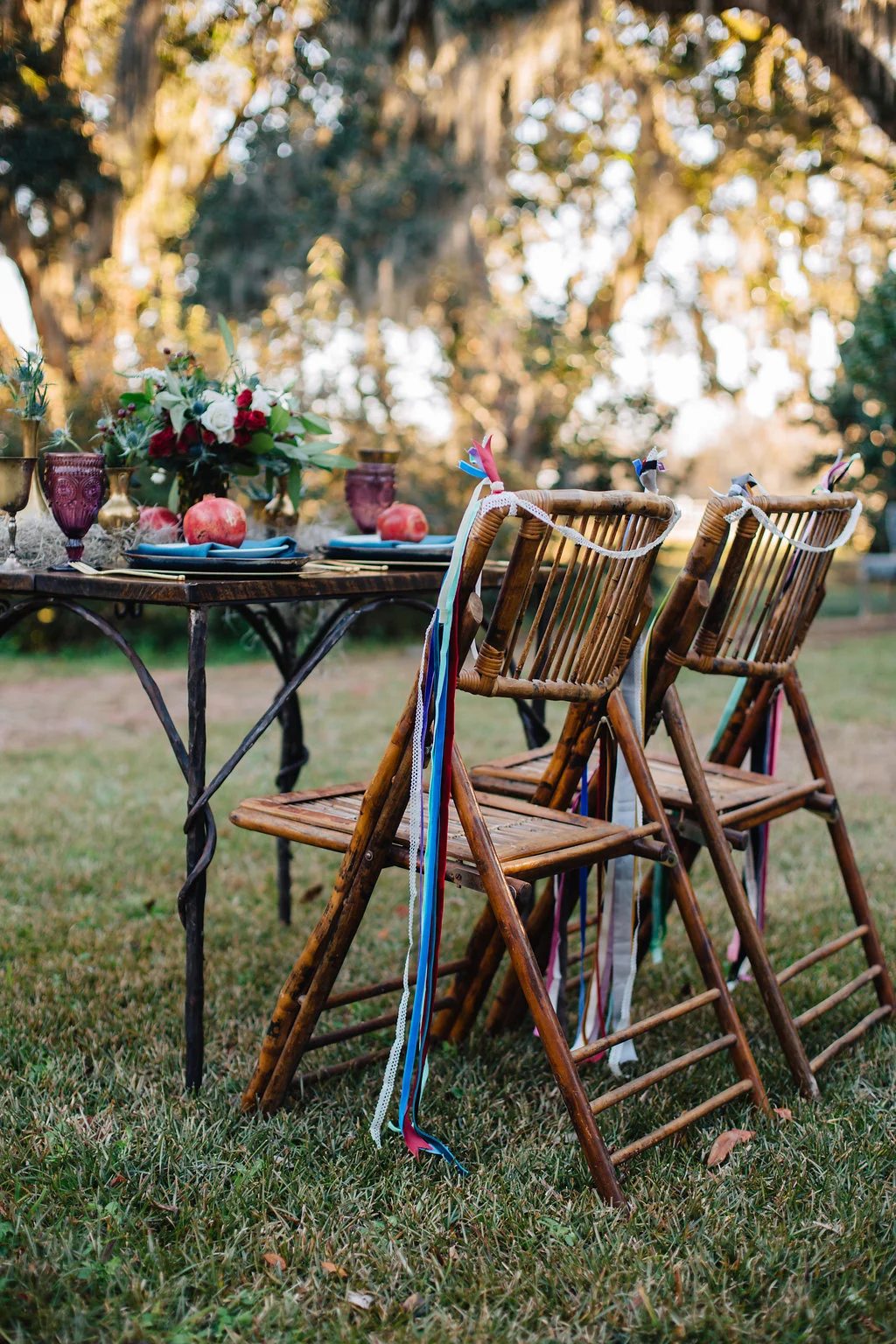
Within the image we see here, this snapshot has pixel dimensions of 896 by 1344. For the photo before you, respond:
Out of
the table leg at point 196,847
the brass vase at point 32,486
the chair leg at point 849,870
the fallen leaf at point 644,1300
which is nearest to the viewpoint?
the fallen leaf at point 644,1300

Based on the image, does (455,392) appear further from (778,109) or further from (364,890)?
(364,890)

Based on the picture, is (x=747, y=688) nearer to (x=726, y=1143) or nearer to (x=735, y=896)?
(x=735, y=896)

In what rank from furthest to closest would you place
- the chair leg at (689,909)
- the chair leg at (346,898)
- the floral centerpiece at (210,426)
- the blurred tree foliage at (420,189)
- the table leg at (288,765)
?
the blurred tree foliage at (420,189)
the table leg at (288,765)
the floral centerpiece at (210,426)
the chair leg at (689,909)
the chair leg at (346,898)

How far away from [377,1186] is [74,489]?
1.45m

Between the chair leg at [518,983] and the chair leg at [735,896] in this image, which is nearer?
the chair leg at [735,896]

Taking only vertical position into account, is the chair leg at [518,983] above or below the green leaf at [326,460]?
below

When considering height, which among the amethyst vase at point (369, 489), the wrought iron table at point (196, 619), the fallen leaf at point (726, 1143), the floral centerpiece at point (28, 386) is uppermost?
the floral centerpiece at point (28, 386)

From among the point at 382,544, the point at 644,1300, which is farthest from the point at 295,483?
the point at 644,1300

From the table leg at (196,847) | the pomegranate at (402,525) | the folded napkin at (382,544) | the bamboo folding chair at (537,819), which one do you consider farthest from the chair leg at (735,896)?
the table leg at (196,847)

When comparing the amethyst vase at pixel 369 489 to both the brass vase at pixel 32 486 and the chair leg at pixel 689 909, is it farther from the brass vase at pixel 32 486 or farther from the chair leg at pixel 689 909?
the chair leg at pixel 689 909

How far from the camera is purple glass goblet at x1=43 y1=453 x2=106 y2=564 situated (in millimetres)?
2252

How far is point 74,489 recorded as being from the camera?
2270 millimetres

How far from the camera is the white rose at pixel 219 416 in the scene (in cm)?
246

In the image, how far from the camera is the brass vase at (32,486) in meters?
2.36
